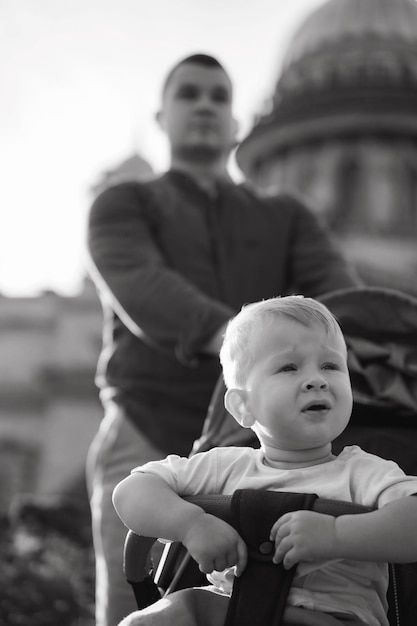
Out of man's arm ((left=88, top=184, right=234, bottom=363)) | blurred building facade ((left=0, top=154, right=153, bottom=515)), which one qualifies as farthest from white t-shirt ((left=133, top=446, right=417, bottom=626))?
blurred building facade ((left=0, top=154, right=153, bottom=515))

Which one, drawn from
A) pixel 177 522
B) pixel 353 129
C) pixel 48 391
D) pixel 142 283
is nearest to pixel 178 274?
pixel 142 283

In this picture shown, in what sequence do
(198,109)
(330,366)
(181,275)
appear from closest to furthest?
(330,366)
(181,275)
(198,109)

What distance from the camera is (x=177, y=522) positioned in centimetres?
173

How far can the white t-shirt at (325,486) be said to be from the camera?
169cm

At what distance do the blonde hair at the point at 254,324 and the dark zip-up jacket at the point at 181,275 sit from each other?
783 millimetres

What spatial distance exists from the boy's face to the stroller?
0.15 m

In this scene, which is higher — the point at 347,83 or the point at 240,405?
the point at 240,405

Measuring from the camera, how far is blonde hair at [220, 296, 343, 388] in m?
1.85

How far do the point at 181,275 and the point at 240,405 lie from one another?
1.32 metres

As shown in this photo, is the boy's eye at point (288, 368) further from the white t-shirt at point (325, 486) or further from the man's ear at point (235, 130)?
the man's ear at point (235, 130)

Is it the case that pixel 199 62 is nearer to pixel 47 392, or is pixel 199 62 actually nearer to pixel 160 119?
pixel 160 119

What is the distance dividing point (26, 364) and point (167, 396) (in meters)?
21.4

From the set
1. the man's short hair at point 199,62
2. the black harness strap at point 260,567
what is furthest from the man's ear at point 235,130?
the black harness strap at point 260,567

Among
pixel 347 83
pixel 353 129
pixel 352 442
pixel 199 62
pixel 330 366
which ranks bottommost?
pixel 353 129
